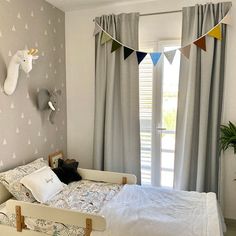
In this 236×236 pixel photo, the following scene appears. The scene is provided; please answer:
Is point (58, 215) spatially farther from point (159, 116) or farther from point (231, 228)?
point (231, 228)

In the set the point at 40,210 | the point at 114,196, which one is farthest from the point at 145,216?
the point at 40,210

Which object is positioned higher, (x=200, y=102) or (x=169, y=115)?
(x=200, y=102)

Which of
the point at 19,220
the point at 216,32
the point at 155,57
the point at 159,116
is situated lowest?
the point at 19,220

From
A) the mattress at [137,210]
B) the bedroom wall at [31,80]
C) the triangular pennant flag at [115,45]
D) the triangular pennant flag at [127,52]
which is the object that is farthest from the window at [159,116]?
the bedroom wall at [31,80]

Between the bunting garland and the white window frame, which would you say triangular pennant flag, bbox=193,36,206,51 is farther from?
the white window frame

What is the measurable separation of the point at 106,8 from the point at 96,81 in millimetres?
939

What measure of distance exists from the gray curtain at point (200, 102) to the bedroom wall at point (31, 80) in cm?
159

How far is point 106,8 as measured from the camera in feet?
10.0

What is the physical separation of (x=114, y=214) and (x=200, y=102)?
60.0 inches

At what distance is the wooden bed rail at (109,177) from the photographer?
265cm

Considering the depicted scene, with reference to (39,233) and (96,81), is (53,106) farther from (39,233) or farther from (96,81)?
(39,233)

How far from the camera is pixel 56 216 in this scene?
6.02 ft

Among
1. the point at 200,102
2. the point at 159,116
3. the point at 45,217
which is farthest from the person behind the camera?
the point at 159,116

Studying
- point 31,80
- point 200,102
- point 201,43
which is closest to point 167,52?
point 201,43
